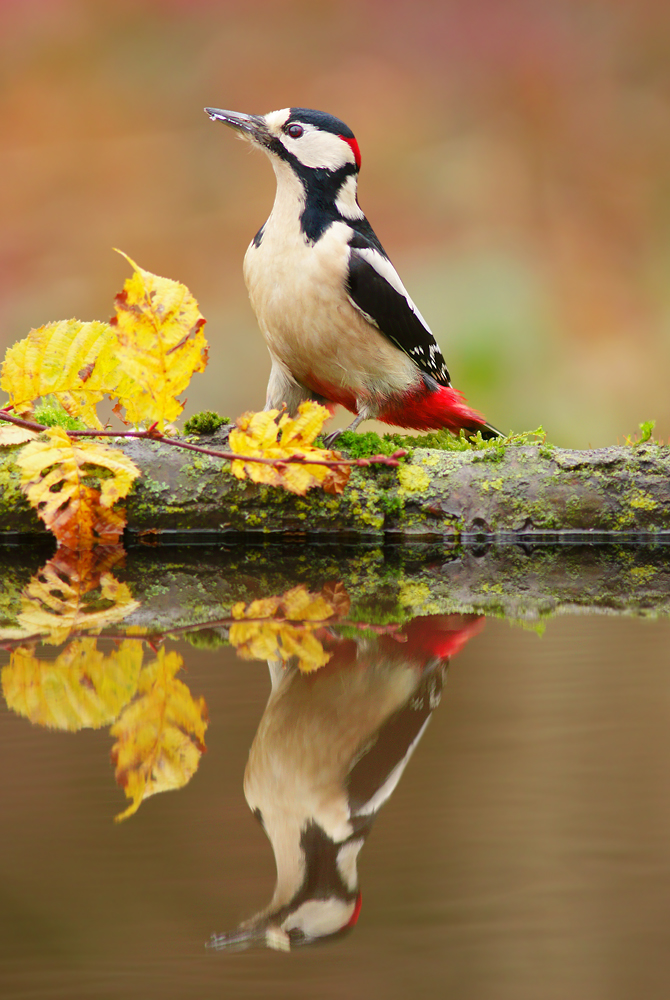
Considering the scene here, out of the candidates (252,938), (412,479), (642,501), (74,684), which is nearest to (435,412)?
(412,479)

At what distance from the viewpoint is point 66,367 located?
1.89 metres

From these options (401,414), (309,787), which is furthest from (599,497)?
(309,787)

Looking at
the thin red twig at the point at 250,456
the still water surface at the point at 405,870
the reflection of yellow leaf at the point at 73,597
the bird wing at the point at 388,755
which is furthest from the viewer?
the thin red twig at the point at 250,456

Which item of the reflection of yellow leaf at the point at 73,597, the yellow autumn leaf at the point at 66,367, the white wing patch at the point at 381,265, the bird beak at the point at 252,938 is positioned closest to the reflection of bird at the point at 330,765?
the bird beak at the point at 252,938

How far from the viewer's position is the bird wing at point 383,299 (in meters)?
2.02

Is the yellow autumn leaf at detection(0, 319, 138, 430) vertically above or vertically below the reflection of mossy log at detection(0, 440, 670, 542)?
above

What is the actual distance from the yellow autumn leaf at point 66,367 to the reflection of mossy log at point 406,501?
4.8 inches

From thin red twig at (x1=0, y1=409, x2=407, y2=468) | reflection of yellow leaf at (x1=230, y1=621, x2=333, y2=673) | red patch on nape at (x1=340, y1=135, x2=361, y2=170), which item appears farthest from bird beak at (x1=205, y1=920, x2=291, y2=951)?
red patch on nape at (x1=340, y1=135, x2=361, y2=170)

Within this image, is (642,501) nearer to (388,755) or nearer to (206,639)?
(206,639)

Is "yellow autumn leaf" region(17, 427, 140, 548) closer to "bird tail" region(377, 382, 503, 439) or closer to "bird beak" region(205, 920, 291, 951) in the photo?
"bird tail" region(377, 382, 503, 439)

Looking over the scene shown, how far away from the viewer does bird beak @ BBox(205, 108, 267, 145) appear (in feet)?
6.93

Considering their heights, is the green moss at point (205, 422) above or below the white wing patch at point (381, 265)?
below

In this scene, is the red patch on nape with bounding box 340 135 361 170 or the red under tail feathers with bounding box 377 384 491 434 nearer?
the red patch on nape with bounding box 340 135 361 170

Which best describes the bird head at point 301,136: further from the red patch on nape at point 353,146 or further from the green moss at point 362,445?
the green moss at point 362,445
